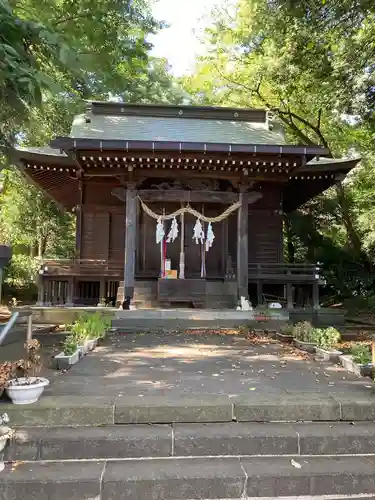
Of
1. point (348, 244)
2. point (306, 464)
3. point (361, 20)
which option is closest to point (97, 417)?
point (306, 464)

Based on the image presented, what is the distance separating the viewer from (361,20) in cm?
907

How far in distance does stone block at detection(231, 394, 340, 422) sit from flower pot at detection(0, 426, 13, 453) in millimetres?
1905

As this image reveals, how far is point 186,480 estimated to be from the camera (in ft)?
9.02

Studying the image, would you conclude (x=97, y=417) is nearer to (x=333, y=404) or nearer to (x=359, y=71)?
(x=333, y=404)

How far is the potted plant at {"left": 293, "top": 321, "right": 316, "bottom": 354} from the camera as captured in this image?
6434 millimetres

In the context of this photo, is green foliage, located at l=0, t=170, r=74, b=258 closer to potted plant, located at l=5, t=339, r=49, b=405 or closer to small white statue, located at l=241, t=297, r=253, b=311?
small white statue, located at l=241, t=297, r=253, b=311

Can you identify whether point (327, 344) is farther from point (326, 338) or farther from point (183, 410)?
point (183, 410)

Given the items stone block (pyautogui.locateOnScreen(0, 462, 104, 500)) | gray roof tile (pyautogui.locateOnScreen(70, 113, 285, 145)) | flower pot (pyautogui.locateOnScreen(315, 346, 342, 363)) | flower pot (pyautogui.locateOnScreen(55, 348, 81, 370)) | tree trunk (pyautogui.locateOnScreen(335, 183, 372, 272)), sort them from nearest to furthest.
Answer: stone block (pyautogui.locateOnScreen(0, 462, 104, 500)) → flower pot (pyautogui.locateOnScreen(55, 348, 81, 370)) → flower pot (pyautogui.locateOnScreen(315, 346, 342, 363)) → gray roof tile (pyautogui.locateOnScreen(70, 113, 285, 145)) → tree trunk (pyautogui.locateOnScreen(335, 183, 372, 272))

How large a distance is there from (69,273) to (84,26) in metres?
6.09

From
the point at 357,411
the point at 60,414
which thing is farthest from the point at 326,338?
the point at 60,414

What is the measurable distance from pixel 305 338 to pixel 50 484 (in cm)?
508

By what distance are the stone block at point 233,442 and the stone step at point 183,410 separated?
219mm

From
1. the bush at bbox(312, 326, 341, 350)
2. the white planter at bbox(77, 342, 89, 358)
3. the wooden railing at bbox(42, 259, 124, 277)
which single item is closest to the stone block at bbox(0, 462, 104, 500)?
the white planter at bbox(77, 342, 89, 358)

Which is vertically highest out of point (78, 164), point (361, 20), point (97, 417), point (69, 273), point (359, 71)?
point (361, 20)
